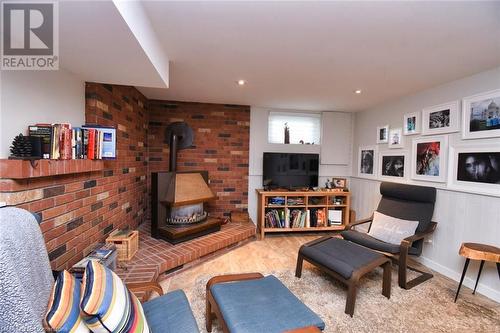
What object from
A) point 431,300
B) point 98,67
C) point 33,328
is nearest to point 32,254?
point 33,328

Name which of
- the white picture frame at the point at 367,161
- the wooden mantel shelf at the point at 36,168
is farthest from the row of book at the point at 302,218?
the wooden mantel shelf at the point at 36,168

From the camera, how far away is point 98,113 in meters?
2.07

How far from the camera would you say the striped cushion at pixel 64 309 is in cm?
79

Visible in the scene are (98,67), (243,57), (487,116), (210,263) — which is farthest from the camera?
(210,263)

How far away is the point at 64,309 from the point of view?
0.84m

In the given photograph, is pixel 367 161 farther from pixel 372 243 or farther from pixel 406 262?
pixel 406 262

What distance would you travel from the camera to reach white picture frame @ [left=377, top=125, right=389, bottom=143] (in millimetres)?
3334

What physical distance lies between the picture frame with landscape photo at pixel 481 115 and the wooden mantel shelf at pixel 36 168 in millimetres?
3558

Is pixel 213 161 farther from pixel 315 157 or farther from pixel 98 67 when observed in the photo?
pixel 98 67

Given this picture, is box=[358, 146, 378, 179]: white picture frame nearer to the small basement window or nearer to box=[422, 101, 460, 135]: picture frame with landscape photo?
the small basement window

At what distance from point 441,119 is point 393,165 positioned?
84 cm

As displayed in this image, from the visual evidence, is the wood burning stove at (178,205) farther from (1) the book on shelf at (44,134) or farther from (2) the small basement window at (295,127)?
(2) the small basement window at (295,127)

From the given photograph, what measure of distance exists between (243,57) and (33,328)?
204cm

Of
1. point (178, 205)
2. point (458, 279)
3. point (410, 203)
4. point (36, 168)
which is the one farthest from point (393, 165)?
point (36, 168)
